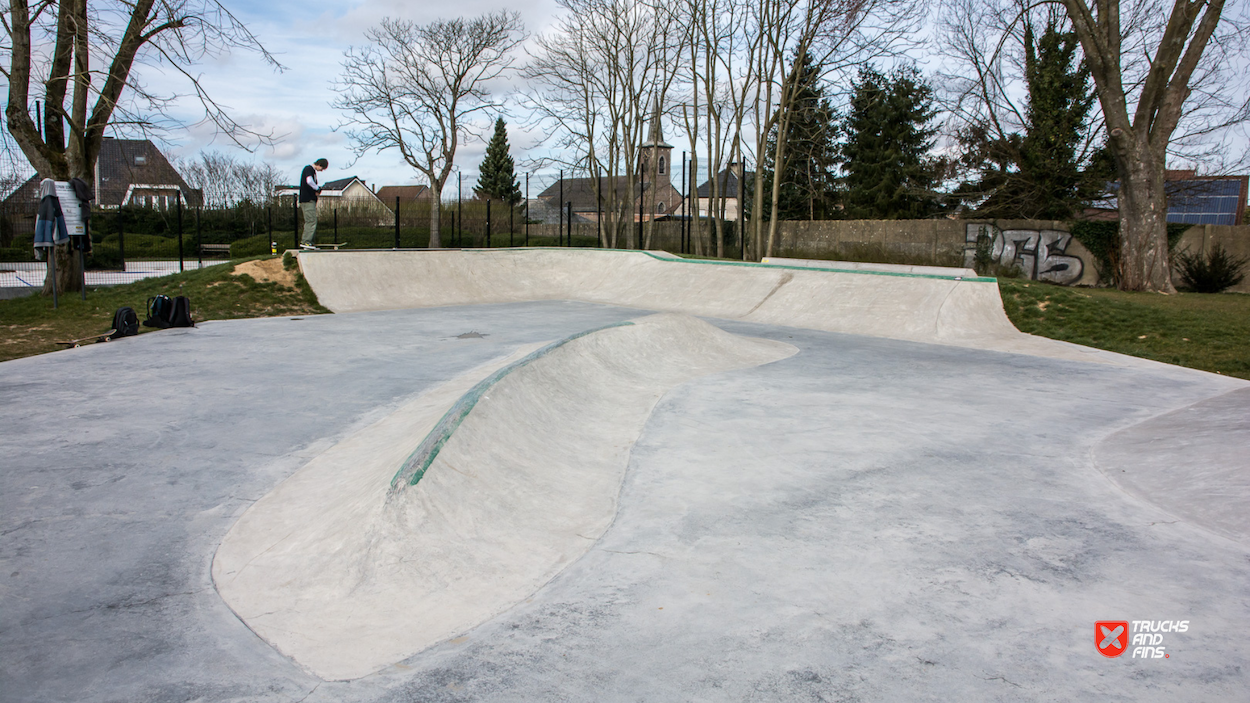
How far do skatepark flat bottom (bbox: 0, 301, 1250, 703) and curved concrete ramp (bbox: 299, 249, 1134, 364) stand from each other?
459 cm

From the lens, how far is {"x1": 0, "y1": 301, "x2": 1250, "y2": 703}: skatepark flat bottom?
2402 mm

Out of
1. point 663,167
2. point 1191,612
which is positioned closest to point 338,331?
point 1191,612

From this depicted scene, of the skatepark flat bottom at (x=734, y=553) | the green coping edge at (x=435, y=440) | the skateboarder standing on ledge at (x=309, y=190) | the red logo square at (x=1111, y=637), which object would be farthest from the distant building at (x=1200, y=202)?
the green coping edge at (x=435, y=440)

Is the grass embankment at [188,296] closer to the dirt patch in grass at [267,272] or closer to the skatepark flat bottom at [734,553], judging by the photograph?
the dirt patch in grass at [267,272]

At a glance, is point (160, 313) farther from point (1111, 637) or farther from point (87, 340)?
point (1111, 637)

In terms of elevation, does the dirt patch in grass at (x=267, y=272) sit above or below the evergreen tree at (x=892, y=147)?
below

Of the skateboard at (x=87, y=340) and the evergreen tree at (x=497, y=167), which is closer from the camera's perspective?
the skateboard at (x=87, y=340)

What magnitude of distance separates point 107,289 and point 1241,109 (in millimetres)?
28129

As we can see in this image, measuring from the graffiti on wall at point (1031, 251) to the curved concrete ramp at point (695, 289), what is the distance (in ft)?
14.9

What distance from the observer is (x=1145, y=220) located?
54.3ft

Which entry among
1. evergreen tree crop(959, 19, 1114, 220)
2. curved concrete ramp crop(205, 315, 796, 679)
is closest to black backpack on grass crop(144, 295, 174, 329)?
curved concrete ramp crop(205, 315, 796, 679)

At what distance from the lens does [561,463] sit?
451 centimetres

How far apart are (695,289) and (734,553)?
481 inches

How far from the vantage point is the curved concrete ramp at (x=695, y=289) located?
11430 millimetres
